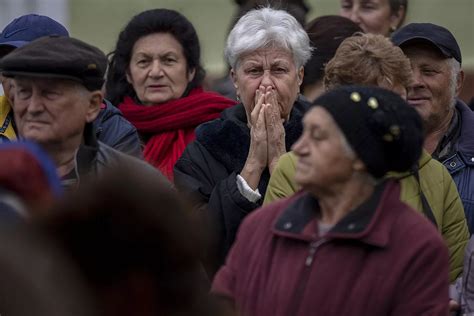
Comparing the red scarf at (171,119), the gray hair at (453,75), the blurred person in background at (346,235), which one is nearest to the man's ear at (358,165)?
the blurred person in background at (346,235)

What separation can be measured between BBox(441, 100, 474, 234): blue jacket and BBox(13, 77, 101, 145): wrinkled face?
5.36ft

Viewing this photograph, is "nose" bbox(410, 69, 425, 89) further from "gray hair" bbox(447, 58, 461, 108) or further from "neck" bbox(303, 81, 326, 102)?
"neck" bbox(303, 81, 326, 102)

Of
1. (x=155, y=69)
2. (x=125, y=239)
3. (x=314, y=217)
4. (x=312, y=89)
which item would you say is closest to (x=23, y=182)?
(x=125, y=239)

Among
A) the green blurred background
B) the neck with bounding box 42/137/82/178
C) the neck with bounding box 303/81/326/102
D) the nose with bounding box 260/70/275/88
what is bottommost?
the green blurred background

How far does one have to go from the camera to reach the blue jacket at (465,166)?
5.12 metres

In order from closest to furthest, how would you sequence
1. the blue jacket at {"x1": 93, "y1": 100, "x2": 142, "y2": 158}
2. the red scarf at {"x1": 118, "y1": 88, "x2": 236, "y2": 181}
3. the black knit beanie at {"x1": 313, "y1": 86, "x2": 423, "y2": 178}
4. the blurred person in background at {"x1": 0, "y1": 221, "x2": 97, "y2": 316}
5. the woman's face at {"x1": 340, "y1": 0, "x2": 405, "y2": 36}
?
the blurred person in background at {"x1": 0, "y1": 221, "x2": 97, "y2": 316}, the black knit beanie at {"x1": 313, "y1": 86, "x2": 423, "y2": 178}, the blue jacket at {"x1": 93, "y1": 100, "x2": 142, "y2": 158}, the red scarf at {"x1": 118, "y1": 88, "x2": 236, "y2": 181}, the woman's face at {"x1": 340, "y1": 0, "x2": 405, "y2": 36}

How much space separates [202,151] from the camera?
531 centimetres

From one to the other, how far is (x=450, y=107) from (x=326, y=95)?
174cm

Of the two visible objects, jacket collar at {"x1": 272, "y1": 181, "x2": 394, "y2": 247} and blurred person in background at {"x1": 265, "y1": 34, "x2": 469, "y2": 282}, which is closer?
jacket collar at {"x1": 272, "y1": 181, "x2": 394, "y2": 247}

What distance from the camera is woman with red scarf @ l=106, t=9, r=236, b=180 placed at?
6.03m

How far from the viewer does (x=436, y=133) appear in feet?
18.0

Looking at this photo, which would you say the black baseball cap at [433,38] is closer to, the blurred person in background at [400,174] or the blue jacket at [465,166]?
the blue jacket at [465,166]

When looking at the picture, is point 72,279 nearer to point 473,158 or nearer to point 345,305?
point 345,305

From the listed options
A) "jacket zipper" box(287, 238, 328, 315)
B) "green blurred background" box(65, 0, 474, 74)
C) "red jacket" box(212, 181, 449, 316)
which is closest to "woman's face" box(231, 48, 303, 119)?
"red jacket" box(212, 181, 449, 316)
